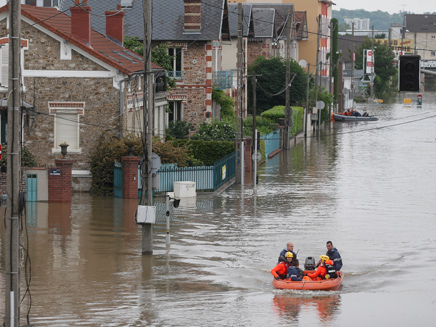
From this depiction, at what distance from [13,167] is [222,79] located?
39673mm

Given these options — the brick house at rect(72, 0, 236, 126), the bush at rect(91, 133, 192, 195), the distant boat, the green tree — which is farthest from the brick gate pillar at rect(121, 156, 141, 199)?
the distant boat

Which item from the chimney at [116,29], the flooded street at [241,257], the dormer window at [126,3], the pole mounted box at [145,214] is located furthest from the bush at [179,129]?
the pole mounted box at [145,214]

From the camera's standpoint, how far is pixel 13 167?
48.9 ft

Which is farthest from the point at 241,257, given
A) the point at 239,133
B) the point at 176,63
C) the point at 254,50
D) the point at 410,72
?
the point at 254,50

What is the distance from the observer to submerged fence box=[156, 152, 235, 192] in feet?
118

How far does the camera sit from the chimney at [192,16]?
50.2 metres

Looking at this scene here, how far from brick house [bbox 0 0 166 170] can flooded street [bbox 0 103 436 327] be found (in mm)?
2622

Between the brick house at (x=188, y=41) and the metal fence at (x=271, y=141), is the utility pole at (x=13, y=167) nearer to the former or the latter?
the brick house at (x=188, y=41)

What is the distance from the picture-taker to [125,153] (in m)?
34.4

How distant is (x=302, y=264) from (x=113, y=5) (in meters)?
32.8

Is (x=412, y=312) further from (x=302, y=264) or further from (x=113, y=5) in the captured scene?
(x=113, y=5)

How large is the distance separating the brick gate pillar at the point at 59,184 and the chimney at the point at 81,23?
19.1ft

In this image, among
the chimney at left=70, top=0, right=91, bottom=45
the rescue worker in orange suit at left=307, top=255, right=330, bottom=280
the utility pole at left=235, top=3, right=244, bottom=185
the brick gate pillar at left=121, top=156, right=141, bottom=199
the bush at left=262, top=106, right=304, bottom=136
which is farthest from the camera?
the bush at left=262, top=106, right=304, bottom=136

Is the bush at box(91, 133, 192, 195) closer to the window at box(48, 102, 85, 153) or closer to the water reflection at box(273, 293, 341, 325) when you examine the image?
the window at box(48, 102, 85, 153)
